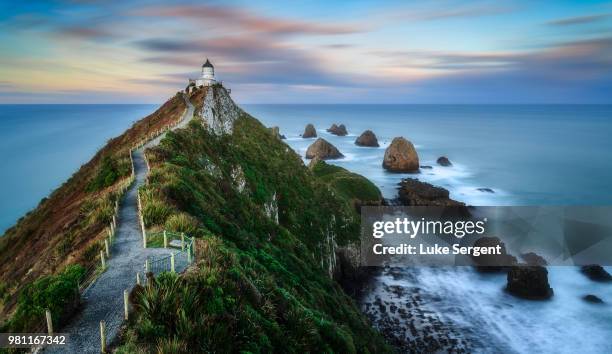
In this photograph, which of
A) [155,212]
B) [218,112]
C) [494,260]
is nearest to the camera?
[155,212]

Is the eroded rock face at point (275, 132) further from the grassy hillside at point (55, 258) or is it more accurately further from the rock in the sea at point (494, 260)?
the grassy hillside at point (55, 258)

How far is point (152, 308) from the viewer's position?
8188mm

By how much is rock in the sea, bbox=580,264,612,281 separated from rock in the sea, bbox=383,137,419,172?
46.4m

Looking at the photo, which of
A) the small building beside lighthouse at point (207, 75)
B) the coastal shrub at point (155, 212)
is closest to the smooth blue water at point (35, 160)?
the small building beside lighthouse at point (207, 75)

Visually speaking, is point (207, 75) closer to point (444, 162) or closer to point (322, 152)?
point (322, 152)

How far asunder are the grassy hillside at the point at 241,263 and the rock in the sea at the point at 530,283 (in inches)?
649

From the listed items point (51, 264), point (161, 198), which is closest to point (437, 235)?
point (161, 198)

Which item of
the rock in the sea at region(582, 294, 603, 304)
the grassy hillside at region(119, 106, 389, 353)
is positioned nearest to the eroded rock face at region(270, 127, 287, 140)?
the grassy hillside at region(119, 106, 389, 353)

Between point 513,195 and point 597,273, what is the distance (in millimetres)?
31293

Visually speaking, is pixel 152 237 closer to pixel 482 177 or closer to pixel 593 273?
pixel 593 273

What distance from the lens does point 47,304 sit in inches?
342

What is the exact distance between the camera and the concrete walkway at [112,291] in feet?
26.2

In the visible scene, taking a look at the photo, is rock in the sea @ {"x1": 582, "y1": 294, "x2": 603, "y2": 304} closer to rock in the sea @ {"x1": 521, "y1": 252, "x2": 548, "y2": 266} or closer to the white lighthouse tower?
rock in the sea @ {"x1": 521, "y1": 252, "x2": 548, "y2": 266}

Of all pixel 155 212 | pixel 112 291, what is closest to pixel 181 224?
pixel 155 212
